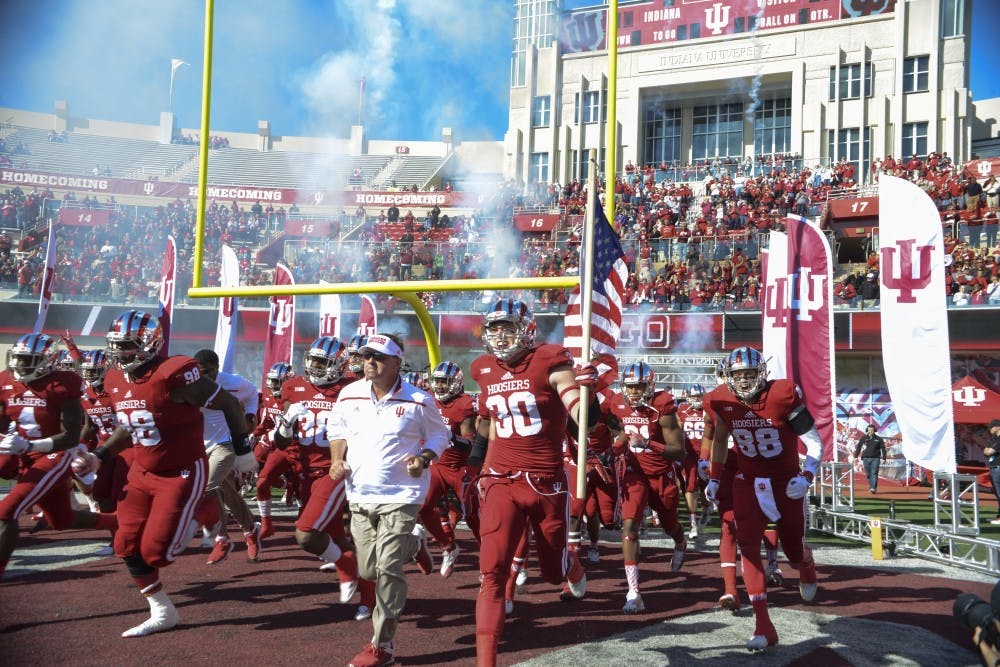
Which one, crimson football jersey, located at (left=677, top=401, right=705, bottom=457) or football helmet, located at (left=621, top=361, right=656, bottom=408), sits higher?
football helmet, located at (left=621, top=361, right=656, bottom=408)

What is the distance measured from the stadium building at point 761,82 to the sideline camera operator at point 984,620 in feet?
87.7

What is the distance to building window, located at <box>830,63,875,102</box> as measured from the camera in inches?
1235

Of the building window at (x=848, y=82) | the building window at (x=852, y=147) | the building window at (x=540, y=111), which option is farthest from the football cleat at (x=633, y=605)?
the building window at (x=540, y=111)

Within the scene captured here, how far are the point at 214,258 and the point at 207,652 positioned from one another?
25.8m

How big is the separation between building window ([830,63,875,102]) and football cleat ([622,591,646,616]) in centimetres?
2908

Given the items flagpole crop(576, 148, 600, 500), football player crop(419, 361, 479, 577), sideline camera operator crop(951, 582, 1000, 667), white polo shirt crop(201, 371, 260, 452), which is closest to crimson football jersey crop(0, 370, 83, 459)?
white polo shirt crop(201, 371, 260, 452)

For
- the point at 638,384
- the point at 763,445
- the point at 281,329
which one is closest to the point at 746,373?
the point at 763,445

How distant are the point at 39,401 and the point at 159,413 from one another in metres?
1.41

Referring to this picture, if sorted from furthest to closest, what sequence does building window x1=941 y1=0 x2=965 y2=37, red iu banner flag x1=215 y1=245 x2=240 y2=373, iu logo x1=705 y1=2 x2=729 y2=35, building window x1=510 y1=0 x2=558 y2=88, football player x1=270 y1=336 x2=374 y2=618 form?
1. iu logo x1=705 y1=2 x2=729 y2=35
2. building window x1=941 y1=0 x2=965 y2=37
3. red iu banner flag x1=215 y1=245 x2=240 y2=373
4. building window x1=510 y1=0 x2=558 y2=88
5. football player x1=270 y1=336 x2=374 y2=618

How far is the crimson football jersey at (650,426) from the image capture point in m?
8.26

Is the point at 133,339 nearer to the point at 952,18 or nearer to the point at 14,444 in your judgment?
the point at 14,444

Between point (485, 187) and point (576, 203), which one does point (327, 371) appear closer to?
point (576, 203)

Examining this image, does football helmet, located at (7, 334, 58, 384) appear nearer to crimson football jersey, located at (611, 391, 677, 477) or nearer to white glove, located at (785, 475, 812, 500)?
crimson football jersey, located at (611, 391, 677, 477)

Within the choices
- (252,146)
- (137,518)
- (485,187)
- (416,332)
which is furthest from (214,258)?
(137,518)
